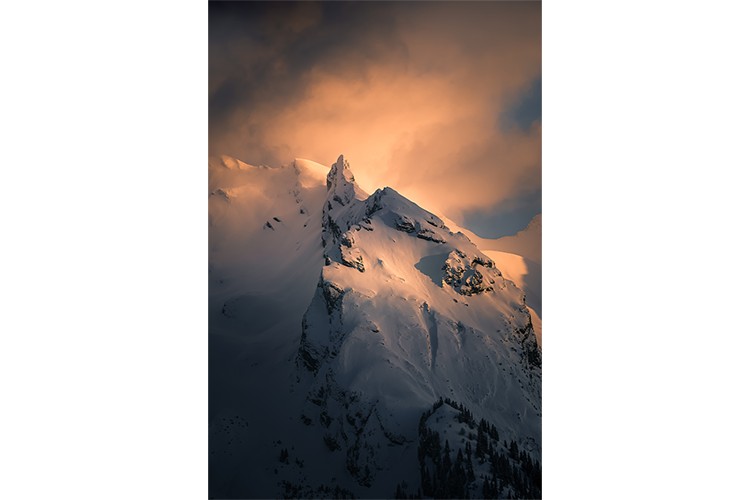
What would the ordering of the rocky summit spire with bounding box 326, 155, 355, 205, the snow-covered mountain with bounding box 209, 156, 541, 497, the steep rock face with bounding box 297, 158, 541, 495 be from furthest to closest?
the rocky summit spire with bounding box 326, 155, 355, 205, the steep rock face with bounding box 297, 158, 541, 495, the snow-covered mountain with bounding box 209, 156, 541, 497

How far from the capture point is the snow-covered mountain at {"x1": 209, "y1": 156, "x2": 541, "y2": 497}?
6.10 meters

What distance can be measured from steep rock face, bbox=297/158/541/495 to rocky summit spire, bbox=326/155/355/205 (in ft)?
0.07

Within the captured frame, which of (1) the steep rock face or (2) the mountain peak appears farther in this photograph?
(2) the mountain peak

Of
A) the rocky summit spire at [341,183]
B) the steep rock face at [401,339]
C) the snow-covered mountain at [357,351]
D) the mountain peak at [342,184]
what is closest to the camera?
the snow-covered mountain at [357,351]

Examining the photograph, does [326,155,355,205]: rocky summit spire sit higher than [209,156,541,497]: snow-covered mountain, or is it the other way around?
[326,155,355,205]: rocky summit spire

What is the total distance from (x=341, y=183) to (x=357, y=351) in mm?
2316

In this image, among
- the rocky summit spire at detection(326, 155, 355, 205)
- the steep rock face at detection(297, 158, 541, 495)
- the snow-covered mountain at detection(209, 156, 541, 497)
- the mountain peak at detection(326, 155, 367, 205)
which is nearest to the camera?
the snow-covered mountain at detection(209, 156, 541, 497)

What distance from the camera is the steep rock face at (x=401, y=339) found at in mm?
6270

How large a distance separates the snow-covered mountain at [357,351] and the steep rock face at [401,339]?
0.02 meters

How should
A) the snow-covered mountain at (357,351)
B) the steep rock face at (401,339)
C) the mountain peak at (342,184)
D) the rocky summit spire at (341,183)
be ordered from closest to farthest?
the snow-covered mountain at (357,351) → the steep rock face at (401,339) → the mountain peak at (342,184) → the rocky summit spire at (341,183)

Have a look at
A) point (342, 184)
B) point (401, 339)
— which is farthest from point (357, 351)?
point (342, 184)
